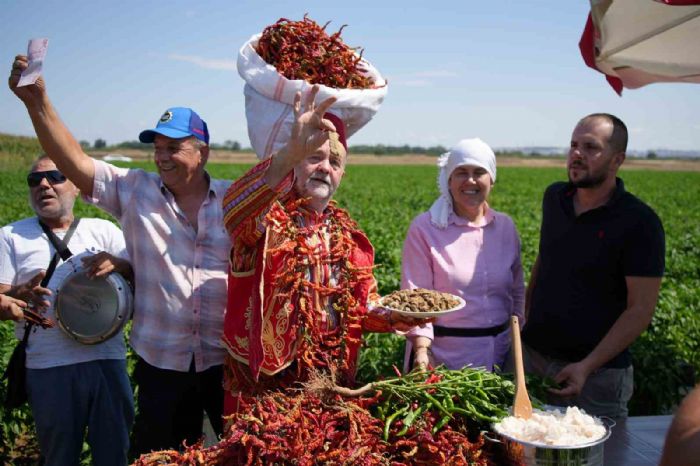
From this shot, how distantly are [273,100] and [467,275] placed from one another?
4.93 feet

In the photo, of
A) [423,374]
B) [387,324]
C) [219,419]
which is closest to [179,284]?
[219,419]

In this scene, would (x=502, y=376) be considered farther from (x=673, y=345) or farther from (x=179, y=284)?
(x=673, y=345)

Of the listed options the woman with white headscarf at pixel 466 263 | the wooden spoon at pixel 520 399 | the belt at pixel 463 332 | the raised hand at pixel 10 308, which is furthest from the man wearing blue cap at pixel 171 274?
the wooden spoon at pixel 520 399

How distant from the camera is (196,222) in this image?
3.37 meters

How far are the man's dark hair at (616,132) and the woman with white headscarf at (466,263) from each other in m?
0.75

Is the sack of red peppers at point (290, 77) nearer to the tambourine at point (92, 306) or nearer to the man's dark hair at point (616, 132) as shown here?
the tambourine at point (92, 306)

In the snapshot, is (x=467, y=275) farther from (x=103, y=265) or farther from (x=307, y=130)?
(x=103, y=265)

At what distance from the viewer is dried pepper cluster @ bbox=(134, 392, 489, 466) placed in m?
2.19

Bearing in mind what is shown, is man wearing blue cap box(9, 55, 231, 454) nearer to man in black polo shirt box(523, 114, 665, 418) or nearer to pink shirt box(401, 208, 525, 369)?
pink shirt box(401, 208, 525, 369)

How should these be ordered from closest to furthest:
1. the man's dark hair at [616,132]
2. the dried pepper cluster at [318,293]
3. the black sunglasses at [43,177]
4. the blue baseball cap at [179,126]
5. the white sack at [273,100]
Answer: the dried pepper cluster at [318,293]
the white sack at [273,100]
the blue baseball cap at [179,126]
the black sunglasses at [43,177]
the man's dark hair at [616,132]

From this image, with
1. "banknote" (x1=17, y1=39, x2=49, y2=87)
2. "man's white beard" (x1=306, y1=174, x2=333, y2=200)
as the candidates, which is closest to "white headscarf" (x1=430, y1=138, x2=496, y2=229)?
"man's white beard" (x1=306, y1=174, x2=333, y2=200)

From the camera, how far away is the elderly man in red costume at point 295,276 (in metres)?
2.58

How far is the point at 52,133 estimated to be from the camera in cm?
296

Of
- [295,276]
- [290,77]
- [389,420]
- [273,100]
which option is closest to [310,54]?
[290,77]
